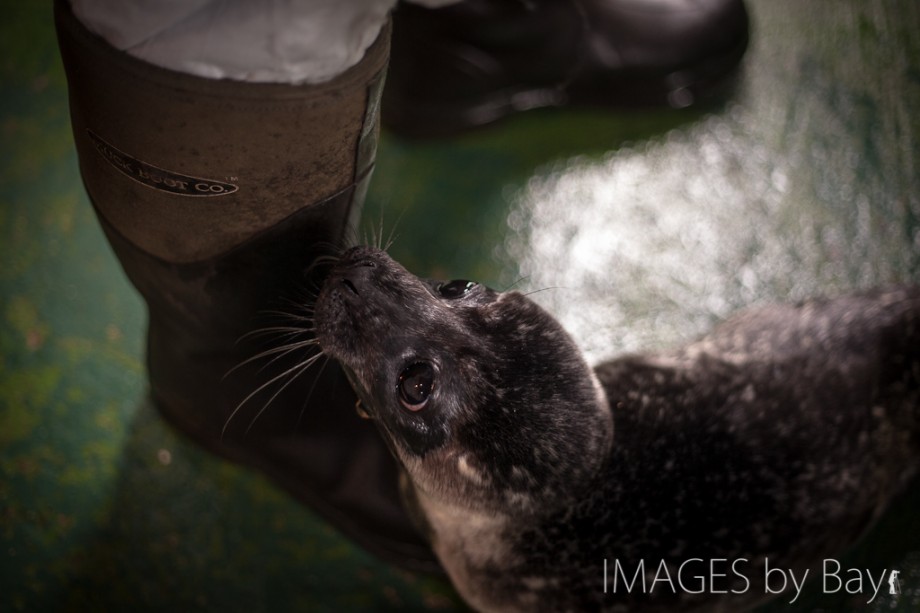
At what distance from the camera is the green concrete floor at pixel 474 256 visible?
7.91 feet

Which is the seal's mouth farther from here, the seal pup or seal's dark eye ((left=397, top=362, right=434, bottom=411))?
seal's dark eye ((left=397, top=362, right=434, bottom=411))

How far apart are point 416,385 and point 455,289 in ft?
1.02

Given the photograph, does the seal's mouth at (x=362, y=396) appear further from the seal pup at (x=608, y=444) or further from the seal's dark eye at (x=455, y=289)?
the seal's dark eye at (x=455, y=289)

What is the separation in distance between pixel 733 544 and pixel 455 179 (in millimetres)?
1784

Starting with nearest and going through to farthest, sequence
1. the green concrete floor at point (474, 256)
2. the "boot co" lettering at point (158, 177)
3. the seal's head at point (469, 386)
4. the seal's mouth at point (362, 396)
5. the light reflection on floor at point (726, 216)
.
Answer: the "boot co" lettering at point (158, 177), the seal's head at point (469, 386), the seal's mouth at point (362, 396), the green concrete floor at point (474, 256), the light reflection on floor at point (726, 216)

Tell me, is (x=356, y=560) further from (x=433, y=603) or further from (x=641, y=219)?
(x=641, y=219)

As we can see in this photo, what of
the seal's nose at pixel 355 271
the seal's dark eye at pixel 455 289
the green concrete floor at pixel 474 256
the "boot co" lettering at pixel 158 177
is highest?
the "boot co" lettering at pixel 158 177

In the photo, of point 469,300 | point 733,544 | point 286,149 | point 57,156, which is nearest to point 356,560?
point 469,300

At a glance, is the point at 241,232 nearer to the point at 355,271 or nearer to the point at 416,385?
the point at 355,271

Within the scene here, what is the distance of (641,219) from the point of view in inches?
123

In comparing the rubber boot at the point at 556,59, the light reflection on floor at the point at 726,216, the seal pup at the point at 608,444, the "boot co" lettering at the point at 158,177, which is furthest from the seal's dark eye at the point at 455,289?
the rubber boot at the point at 556,59

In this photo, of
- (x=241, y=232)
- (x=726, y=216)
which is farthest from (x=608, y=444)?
(x=726, y=216)

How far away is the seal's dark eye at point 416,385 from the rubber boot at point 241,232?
330 millimetres

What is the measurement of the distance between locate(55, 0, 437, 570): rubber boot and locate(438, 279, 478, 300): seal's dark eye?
291mm
